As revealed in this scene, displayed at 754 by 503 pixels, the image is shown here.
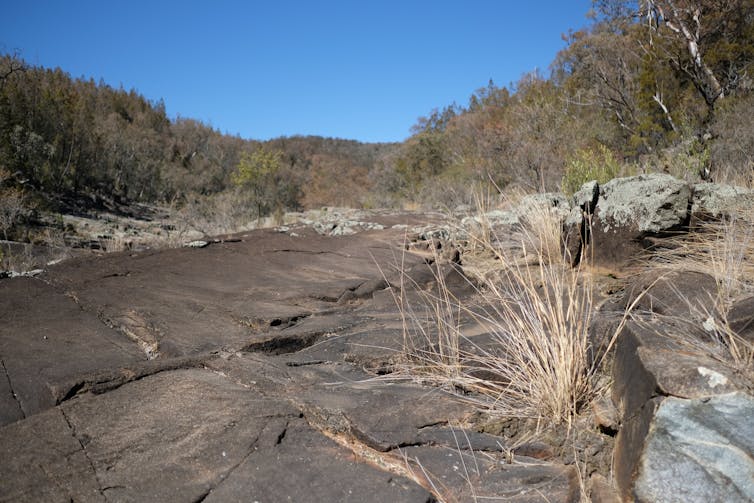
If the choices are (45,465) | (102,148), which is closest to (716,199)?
(45,465)

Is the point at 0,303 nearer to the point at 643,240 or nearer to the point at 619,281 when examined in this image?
the point at 619,281

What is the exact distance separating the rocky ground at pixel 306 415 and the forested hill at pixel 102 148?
8.55 m

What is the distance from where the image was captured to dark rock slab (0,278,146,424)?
2254 millimetres

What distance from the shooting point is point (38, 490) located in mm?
1636

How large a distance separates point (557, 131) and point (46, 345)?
11397 millimetres

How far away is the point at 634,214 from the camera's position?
451cm

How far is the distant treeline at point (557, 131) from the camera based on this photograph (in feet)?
30.1

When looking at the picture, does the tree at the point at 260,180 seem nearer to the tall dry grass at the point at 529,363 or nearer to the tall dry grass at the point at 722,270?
the tall dry grass at the point at 722,270

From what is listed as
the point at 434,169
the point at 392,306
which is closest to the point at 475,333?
the point at 392,306

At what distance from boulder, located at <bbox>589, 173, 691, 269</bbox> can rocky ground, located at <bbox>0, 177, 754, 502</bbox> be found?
135 centimetres

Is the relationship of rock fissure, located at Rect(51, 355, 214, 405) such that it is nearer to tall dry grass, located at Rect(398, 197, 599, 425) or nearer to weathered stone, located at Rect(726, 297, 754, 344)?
tall dry grass, located at Rect(398, 197, 599, 425)

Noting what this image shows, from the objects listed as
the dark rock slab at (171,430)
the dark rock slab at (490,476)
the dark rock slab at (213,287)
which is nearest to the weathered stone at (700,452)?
the dark rock slab at (490,476)

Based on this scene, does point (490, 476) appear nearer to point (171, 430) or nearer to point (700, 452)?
point (700, 452)

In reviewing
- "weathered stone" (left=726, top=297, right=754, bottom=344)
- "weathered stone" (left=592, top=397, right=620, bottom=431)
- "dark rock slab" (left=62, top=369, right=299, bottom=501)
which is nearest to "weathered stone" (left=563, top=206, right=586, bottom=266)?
"weathered stone" (left=726, top=297, right=754, bottom=344)
